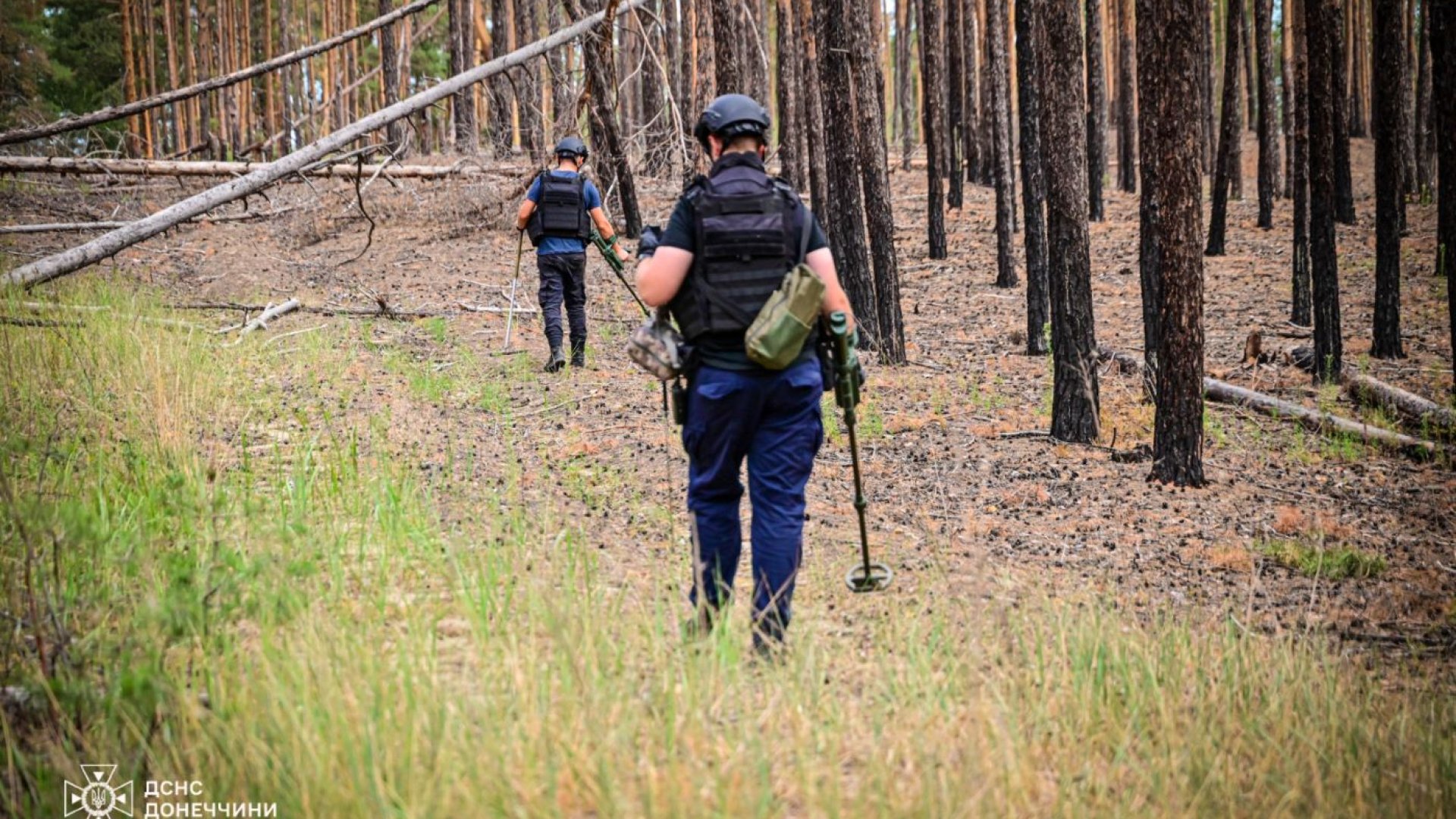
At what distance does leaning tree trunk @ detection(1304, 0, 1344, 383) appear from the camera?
1134 centimetres

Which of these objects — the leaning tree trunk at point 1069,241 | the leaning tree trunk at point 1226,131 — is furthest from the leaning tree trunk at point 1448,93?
the leaning tree trunk at point 1226,131

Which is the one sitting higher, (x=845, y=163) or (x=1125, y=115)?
(x=1125, y=115)

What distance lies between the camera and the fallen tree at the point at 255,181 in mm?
9500

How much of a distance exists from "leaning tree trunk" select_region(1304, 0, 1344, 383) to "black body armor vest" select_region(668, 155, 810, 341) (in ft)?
29.9

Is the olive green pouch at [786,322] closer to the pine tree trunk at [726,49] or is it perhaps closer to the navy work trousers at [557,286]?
the pine tree trunk at [726,49]

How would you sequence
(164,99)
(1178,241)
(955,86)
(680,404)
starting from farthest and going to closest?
1. (955,86)
2. (164,99)
3. (1178,241)
4. (680,404)

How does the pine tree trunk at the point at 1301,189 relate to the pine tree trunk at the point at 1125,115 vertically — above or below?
below

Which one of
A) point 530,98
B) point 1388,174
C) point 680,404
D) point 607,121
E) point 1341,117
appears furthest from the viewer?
point 530,98

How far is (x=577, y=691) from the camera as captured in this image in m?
3.57

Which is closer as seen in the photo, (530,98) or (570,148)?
(570,148)

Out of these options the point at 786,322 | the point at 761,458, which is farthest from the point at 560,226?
the point at 786,322

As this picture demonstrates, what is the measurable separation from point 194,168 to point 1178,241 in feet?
40.7

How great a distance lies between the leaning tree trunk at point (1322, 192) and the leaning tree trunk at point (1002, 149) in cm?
591

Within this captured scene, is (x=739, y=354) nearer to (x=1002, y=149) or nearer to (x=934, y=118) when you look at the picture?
(x=1002, y=149)
